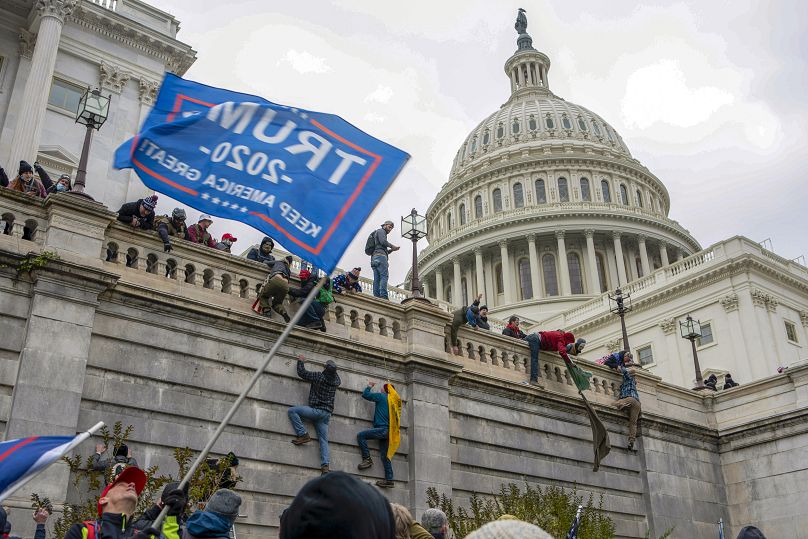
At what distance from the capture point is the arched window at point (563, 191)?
3305 inches

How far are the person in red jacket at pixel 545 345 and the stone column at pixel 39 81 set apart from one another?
16732mm

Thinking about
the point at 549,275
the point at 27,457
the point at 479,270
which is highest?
the point at 479,270

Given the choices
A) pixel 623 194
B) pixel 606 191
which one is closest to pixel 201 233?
pixel 606 191

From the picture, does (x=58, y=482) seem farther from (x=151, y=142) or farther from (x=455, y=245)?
(x=455, y=245)

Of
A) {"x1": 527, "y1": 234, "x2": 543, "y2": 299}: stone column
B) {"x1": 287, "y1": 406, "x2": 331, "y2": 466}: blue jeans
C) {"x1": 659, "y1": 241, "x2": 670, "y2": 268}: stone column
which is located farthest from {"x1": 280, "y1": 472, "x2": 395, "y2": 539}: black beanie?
{"x1": 659, "y1": 241, "x2": 670, "y2": 268}: stone column

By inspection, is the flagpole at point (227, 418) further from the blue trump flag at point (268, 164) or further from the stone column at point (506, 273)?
the stone column at point (506, 273)

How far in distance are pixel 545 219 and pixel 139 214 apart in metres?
67.4

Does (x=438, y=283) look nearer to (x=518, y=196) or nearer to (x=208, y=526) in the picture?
(x=518, y=196)

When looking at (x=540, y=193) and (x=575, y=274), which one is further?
(x=540, y=193)

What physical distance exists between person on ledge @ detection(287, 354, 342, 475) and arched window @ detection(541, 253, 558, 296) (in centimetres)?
6415

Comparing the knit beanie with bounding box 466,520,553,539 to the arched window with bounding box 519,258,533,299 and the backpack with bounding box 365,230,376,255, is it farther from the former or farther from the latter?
the arched window with bounding box 519,258,533,299

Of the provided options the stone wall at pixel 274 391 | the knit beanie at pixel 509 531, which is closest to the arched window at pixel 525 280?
the stone wall at pixel 274 391

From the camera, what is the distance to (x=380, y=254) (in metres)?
19.9

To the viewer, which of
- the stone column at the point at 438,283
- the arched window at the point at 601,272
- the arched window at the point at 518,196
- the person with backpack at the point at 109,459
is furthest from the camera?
the stone column at the point at 438,283
